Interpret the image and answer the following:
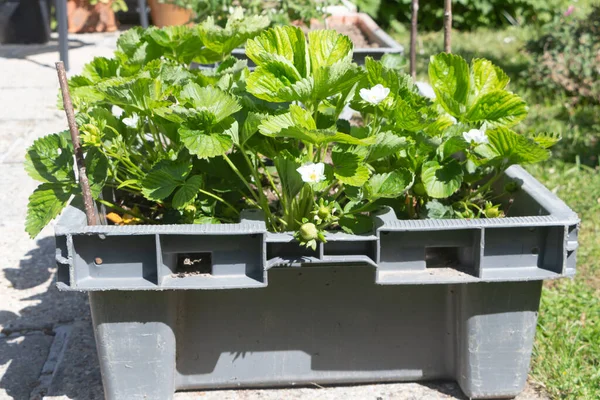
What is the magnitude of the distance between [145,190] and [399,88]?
0.57 meters

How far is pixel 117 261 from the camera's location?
4.86ft

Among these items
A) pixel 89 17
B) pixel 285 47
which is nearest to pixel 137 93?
pixel 285 47

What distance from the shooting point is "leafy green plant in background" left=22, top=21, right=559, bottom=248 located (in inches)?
59.2

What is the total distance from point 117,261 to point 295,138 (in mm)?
423

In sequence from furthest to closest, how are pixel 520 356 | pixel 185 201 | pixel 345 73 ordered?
pixel 520 356 → pixel 185 201 → pixel 345 73

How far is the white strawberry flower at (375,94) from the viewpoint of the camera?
1.52 meters

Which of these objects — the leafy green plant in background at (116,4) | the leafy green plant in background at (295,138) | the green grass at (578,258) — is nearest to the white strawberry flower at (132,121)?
the leafy green plant in background at (295,138)

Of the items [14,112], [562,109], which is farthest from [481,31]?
[14,112]

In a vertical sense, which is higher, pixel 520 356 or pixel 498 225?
pixel 498 225

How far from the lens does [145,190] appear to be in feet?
5.18

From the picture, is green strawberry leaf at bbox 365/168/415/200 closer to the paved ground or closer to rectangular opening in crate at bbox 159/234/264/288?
rectangular opening in crate at bbox 159/234/264/288

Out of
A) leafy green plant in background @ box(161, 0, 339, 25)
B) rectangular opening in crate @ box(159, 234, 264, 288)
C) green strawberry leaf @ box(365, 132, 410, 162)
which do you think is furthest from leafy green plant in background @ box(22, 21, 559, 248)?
leafy green plant in background @ box(161, 0, 339, 25)

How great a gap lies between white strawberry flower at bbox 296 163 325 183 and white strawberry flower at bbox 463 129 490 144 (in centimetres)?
34

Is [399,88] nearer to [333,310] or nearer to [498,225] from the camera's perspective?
[498,225]
